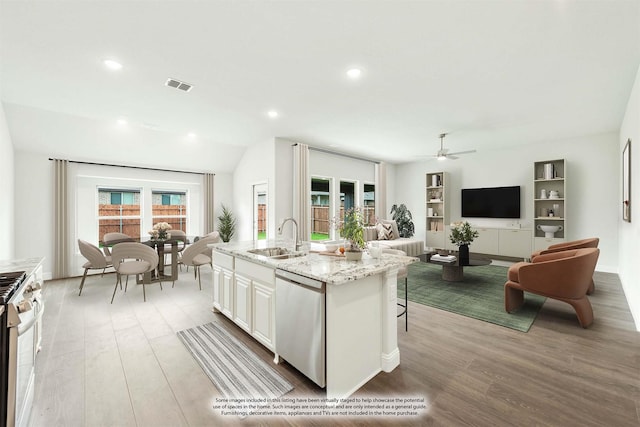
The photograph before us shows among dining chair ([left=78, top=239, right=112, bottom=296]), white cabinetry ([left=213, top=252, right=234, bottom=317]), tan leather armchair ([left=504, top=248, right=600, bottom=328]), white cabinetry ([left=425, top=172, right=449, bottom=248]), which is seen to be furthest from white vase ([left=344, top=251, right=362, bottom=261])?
white cabinetry ([left=425, top=172, right=449, bottom=248])

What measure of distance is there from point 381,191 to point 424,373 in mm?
6146

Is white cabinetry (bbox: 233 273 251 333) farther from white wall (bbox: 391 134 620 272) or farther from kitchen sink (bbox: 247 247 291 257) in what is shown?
white wall (bbox: 391 134 620 272)

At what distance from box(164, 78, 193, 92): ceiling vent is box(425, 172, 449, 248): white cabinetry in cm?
625

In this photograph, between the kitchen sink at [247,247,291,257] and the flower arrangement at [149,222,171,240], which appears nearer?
the kitchen sink at [247,247,291,257]

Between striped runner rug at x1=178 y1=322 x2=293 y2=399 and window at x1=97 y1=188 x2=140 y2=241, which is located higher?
window at x1=97 y1=188 x2=140 y2=241

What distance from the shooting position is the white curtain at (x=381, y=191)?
790cm

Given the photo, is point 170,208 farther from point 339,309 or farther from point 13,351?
point 339,309

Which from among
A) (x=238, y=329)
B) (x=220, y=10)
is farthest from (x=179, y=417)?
(x=220, y=10)

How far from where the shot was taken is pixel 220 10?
2027mm

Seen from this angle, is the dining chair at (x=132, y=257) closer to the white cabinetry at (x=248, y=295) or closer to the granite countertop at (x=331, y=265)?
the white cabinetry at (x=248, y=295)

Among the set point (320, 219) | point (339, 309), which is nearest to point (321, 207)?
point (320, 219)

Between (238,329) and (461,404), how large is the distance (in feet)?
7.00

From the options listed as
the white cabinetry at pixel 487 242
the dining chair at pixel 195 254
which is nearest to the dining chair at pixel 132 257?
the dining chair at pixel 195 254

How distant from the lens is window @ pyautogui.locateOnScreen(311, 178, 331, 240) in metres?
6.86
